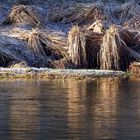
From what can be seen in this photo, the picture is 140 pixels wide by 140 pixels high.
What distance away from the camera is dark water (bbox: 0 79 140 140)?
1437cm

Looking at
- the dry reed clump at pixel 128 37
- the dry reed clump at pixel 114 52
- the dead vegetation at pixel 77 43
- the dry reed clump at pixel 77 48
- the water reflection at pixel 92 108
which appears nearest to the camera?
the water reflection at pixel 92 108

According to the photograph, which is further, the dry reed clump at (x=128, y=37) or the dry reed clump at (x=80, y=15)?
the dry reed clump at (x=80, y=15)

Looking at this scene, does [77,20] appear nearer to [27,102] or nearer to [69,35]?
[69,35]

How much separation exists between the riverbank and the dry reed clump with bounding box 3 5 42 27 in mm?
7186

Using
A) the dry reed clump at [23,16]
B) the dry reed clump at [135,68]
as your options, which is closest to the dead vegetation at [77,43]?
the dry reed clump at [23,16]

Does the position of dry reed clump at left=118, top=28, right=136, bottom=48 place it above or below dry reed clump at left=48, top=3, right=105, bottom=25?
below

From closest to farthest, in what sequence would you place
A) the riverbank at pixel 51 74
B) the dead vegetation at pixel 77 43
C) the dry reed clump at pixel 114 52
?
1. the riverbank at pixel 51 74
2. the dry reed clump at pixel 114 52
3. the dead vegetation at pixel 77 43

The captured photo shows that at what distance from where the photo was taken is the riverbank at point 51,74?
87.0ft

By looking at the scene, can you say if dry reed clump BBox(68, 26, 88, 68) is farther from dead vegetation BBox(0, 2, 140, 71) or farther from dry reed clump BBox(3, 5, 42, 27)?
dry reed clump BBox(3, 5, 42, 27)

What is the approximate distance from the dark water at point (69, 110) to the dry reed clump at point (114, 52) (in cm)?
529

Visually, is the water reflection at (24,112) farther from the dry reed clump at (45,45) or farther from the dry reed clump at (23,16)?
the dry reed clump at (23,16)

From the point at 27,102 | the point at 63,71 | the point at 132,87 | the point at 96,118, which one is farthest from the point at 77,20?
the point at 96,118

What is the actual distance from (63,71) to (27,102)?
8286mm

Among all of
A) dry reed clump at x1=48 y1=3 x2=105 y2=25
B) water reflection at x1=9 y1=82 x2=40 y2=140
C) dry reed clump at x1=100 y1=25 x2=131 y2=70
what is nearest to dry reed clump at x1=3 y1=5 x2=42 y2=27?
dry reed clump at x1=48 y1=3 x2=105 y2=25
